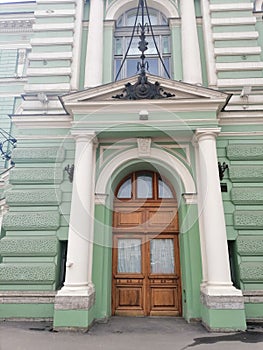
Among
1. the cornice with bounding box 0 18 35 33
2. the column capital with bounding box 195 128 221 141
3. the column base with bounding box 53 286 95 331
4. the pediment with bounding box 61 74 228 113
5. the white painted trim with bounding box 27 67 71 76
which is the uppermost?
the cornice with bounding box 0 18 35 33

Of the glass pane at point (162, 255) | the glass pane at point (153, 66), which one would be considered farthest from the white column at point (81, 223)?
the glass pane at point (153, 66)

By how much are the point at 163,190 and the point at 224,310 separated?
3523 millimetres

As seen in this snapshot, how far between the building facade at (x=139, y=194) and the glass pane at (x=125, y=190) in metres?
0.04

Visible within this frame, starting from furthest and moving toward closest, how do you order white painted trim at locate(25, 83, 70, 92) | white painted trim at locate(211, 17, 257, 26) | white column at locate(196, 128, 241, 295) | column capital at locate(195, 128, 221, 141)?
1. white painted trim at locate(211, 17, 257, 26)
2. white painted trim at locate(25, 83, 70, 92)
3. column capital at locate(195, 128, 221, 141)
4. white column at locate(196, 128, 241, 295)

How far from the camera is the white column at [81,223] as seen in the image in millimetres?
6273


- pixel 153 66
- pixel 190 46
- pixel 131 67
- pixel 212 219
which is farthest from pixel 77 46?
pixel 212 219

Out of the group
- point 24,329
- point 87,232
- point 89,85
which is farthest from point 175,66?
point 24,329

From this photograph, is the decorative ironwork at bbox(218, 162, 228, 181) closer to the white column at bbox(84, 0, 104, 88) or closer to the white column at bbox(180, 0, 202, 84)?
the white column at bbox(180, 0, 202, 84)

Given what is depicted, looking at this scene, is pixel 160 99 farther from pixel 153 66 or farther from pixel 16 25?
pixel 16 25

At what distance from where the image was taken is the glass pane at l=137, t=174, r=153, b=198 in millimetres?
8188

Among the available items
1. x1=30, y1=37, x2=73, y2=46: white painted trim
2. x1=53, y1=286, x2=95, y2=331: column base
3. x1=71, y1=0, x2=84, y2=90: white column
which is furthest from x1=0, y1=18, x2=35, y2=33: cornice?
x1=53, y1=286, x2=95, y2=331: column base

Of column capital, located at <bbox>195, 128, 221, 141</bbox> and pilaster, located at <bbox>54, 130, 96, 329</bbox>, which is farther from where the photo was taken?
column capital, located at <bbox>195, 128, 221, 141</bbox>

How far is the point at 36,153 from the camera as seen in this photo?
8.03 metres

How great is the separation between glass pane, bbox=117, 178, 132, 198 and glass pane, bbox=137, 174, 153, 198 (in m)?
0.27
